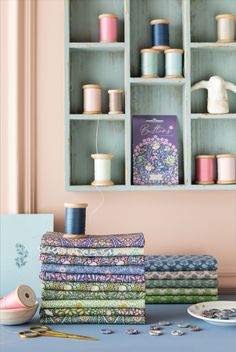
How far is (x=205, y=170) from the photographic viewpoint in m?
2.29

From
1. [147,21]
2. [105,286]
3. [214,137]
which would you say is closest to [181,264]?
[105,286]

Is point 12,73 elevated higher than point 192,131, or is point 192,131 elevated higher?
point 12,73

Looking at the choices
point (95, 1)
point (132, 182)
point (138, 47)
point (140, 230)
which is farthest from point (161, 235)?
point (95, 1)

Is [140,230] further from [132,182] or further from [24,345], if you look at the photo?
[24,345]

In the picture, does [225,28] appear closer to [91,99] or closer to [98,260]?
[91,99]

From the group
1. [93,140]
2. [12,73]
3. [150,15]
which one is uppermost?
[150,15]

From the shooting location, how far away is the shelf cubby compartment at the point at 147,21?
7.82 feet

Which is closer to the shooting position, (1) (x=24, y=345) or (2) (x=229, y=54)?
(1) (x=24, y=345)

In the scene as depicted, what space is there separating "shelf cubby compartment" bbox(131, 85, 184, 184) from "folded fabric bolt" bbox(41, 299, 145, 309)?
2.19 feet

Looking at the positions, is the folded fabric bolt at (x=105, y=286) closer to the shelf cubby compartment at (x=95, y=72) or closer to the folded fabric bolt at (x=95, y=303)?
the folded fabric bolt at (x=95, y=303)

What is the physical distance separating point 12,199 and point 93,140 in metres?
A: 0.41

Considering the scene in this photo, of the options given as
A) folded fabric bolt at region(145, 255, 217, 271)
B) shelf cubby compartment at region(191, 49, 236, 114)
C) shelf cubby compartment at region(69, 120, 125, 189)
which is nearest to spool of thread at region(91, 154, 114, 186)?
shelf cubby compartment at region(69, 120, 125, 189)

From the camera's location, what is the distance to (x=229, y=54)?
2400mm

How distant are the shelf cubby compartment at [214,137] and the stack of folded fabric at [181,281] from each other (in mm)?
491
